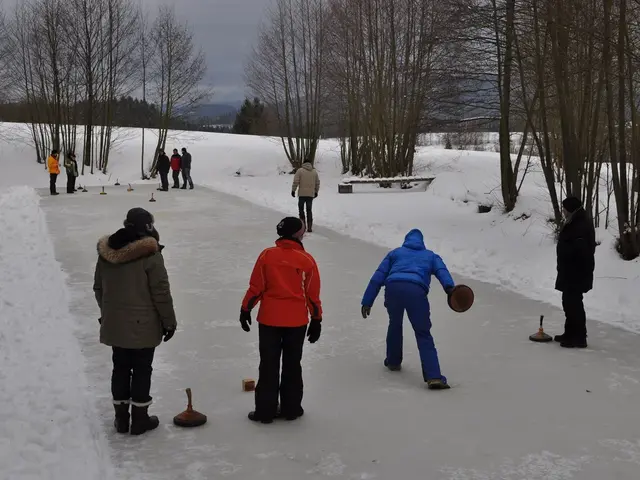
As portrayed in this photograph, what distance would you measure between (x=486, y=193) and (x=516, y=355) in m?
13.0

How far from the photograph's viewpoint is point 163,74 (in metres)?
36.7

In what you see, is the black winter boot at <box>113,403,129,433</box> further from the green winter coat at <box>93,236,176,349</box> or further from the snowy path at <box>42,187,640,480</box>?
the green winter coat at <box>93,236,176,349</box>

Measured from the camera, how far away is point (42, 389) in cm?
558

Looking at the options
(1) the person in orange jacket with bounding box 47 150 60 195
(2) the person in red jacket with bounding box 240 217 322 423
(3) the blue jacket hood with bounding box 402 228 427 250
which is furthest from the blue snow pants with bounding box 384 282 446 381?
(1) the person in orange jacket with bounding box 47 150 60 195

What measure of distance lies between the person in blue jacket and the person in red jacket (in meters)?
0.97

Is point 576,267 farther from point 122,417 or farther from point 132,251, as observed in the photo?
point 122,417

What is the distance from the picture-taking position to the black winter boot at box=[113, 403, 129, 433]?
4.84m

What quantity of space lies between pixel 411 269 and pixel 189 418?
2216 millimetres

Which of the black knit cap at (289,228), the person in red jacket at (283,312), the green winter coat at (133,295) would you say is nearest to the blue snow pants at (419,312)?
the person in red jacket at (283,312)

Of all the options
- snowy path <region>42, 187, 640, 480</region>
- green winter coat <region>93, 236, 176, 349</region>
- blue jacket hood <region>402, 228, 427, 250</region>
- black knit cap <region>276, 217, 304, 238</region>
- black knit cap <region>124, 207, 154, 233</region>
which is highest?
black knit cap <region>124, 207, 154, 233</region>

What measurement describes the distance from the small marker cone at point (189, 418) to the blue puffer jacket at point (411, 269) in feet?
5.66

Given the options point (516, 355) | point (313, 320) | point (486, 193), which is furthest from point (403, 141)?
point (313, 320)

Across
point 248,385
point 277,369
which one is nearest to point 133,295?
point 277,369

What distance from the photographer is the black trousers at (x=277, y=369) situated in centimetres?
504
